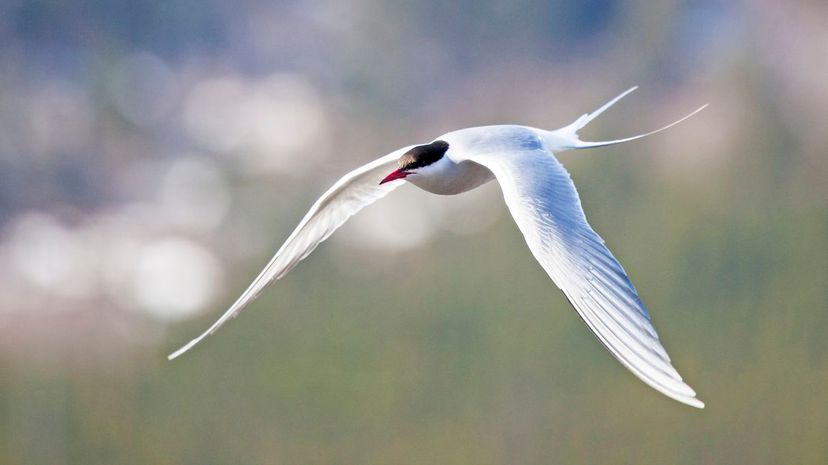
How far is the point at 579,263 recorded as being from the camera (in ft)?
7.06

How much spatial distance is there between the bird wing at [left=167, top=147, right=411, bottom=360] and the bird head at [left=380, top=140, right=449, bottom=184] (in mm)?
88

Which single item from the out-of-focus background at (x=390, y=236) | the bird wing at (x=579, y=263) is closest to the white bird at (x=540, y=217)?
the bird wing at (x=579, y=263)

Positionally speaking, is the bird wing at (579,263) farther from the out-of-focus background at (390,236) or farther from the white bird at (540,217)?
the out-of-focus background at (390,236)

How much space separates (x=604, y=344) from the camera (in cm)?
194

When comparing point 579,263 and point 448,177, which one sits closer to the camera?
point 579,263

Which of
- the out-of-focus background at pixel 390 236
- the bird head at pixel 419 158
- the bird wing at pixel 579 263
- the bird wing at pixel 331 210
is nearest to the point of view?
the bird wing at pixel 579 263

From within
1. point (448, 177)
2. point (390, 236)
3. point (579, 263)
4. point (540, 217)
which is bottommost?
point (579, 263)

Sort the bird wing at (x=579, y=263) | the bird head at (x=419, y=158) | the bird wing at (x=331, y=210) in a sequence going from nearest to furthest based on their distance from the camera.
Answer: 1. the bird wing at (x=579, y=263)
2. the bird head at (x=419, y=158)
3. the bird wing at (x=331, y=210)

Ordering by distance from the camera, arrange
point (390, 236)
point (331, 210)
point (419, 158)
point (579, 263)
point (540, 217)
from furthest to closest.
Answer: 1. point (390, 236)
2. point (331, 210)
3. point (419, 158)
4. point (540, 217)
5. point (579, 263)

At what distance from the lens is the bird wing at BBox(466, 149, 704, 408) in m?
1.91

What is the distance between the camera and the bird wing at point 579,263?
1.91 meters

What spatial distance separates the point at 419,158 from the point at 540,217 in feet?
1.67

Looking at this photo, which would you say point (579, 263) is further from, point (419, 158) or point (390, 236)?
point (390, 236)

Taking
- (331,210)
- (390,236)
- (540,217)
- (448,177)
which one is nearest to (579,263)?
(540,217)
